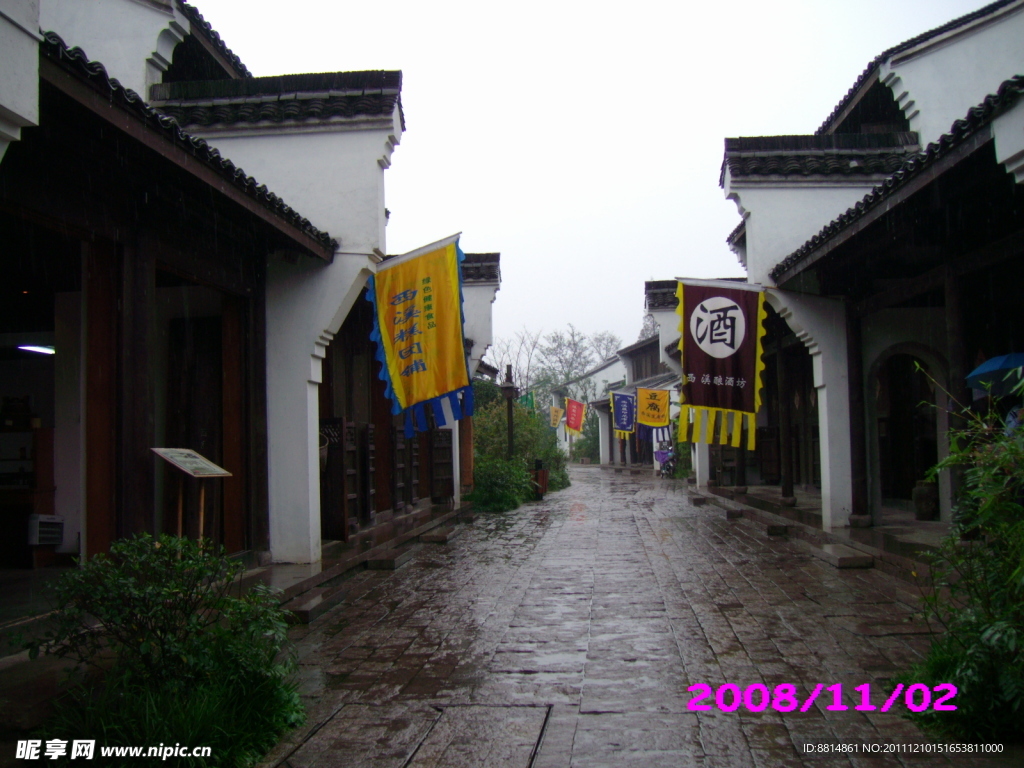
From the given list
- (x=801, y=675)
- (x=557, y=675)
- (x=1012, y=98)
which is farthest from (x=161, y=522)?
(x=1012, y=98)

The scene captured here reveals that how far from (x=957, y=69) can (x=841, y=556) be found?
7.61m

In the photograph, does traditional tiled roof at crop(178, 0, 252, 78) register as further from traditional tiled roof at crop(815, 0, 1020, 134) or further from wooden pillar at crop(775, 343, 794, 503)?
wooden pillar at crop(775, 343, 794, 503)

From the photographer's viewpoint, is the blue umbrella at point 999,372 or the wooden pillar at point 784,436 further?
the wooden pillar at point 784,436

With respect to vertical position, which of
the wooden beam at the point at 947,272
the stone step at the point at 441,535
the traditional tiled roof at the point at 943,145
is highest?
the traditional tiled roof at the point at 943,145

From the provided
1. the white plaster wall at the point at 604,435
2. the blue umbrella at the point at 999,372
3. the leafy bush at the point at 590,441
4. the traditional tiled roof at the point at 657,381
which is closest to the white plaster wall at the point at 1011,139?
the blue umbrella at the point at 999,372

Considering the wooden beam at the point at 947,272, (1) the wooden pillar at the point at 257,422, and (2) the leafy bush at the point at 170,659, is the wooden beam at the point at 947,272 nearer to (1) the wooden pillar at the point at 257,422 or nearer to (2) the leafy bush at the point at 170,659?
(2) the leafy bush at the point at 170,659

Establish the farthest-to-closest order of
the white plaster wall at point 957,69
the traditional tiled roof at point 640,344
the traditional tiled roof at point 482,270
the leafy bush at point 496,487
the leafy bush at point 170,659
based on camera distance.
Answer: the traditional tiled roof at point 640,344 → the traditional tiled roof at point 482,270 → the leafy bush at point 496,487 → the white plaster wall at point 957,69 → the leafy bush at point 170,659

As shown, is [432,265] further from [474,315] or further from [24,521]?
[474,315]

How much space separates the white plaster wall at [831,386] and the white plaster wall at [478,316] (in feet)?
24.6

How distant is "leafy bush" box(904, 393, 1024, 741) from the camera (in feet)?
12.2

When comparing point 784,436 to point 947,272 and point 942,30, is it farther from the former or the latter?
point 942,30

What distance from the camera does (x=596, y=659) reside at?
5.29 metres

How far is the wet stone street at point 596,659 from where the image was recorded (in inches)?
152
